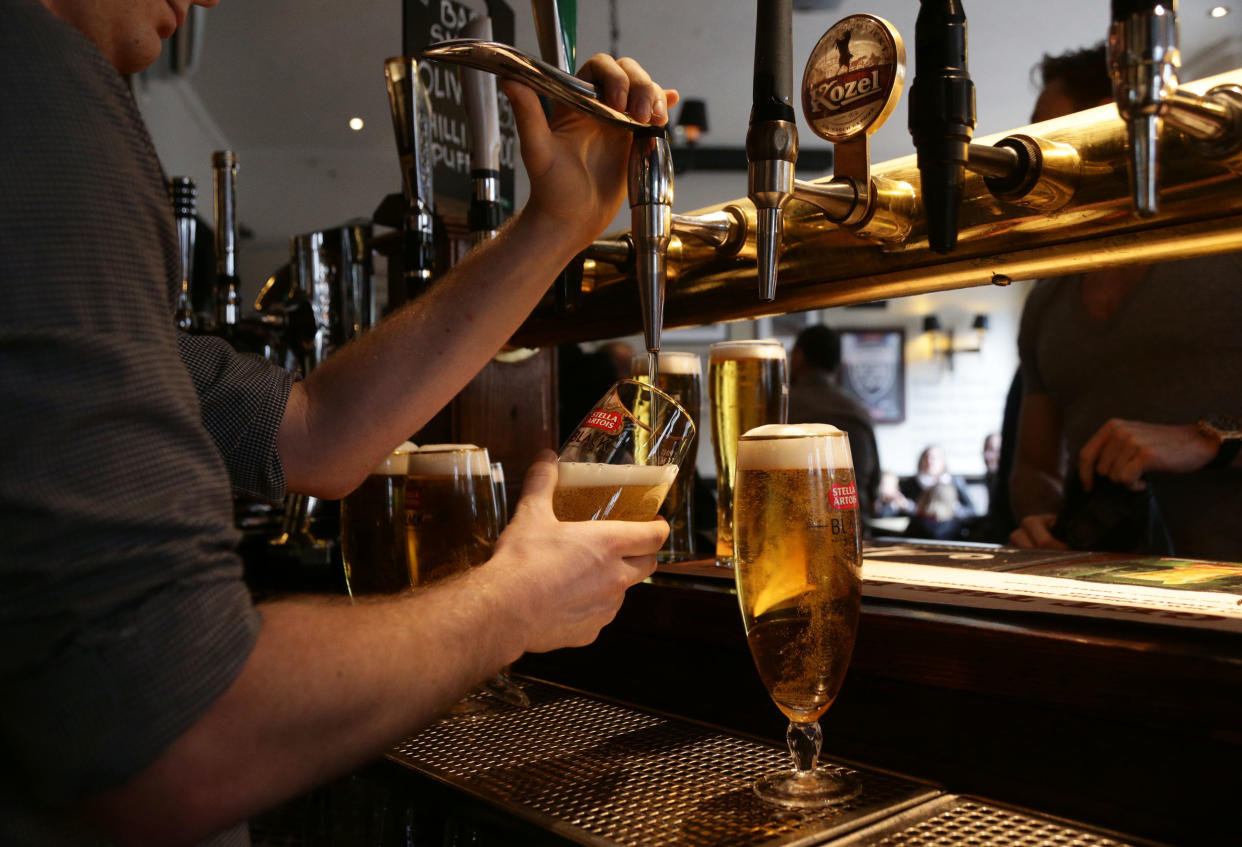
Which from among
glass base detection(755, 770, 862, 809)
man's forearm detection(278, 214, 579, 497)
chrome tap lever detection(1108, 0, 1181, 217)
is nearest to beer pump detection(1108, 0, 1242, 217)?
chrome tap lever detection(1108, 0, 1181, 217)

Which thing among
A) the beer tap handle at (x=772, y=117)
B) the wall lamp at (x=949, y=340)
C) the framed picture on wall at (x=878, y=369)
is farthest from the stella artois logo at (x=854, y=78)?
the wall lamp at (x=949, y=340)

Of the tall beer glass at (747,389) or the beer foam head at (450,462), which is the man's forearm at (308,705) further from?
the tall beer glass at (747,389)

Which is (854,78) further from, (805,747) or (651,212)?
(805,747)

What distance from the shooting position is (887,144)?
9570 mm

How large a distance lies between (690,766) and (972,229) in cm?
58

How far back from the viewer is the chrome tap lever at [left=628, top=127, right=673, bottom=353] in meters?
0.95

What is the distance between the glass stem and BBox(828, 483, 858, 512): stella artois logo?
0.61 feet

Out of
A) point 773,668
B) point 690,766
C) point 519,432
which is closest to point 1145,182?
point 773,668

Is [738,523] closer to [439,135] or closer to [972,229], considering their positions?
[972,229]

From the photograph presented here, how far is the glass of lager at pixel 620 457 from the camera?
0.89 meters

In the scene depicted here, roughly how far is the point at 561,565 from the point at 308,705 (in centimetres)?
24

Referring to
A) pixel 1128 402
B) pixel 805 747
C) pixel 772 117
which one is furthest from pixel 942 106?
pixel 1128 402

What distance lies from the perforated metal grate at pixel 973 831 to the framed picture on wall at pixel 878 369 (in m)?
11.0

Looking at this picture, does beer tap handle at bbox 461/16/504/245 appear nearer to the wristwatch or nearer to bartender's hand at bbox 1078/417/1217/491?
bartender's hand at bbox 1078/417/1217/491
